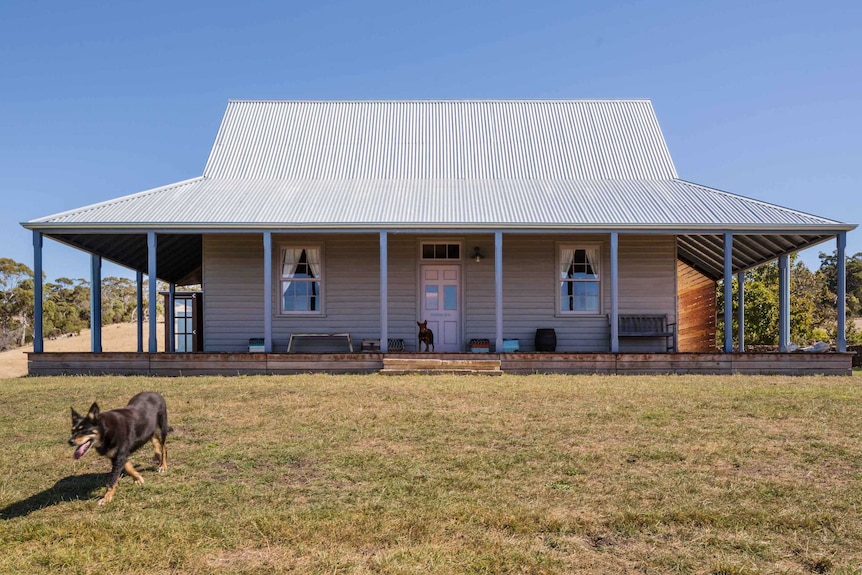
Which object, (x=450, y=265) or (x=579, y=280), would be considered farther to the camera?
(x=450, y=265)

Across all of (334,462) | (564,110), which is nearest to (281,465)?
(334,462)

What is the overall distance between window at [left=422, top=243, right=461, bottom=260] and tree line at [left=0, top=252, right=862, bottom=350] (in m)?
12.3

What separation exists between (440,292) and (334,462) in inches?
429

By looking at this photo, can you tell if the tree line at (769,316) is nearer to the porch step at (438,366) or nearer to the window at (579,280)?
the window at (579,280)

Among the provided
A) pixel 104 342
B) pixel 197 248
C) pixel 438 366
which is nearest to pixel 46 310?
pixel 104 342

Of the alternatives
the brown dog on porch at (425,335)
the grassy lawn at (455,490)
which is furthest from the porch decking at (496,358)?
the grassy lawn at (455,490)

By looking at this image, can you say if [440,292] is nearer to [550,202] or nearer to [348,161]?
[550,202]

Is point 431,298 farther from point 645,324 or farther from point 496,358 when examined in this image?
point 645,324

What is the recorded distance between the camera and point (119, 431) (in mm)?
5562

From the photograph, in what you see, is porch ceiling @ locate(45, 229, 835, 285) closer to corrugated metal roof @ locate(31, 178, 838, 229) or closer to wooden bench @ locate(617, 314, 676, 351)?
corrugated metal roof @ locate(31, 178, 838, 229)

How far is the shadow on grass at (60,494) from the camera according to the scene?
18.4 feet

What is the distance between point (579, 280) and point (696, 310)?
19.8ft

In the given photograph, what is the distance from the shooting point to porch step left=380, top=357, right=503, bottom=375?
14.1 meters

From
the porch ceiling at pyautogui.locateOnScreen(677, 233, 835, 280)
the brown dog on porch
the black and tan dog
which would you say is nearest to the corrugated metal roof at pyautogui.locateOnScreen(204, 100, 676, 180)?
the porch ceiling at pyautogui.locateOnScreen(677, 233, 835, 280)
